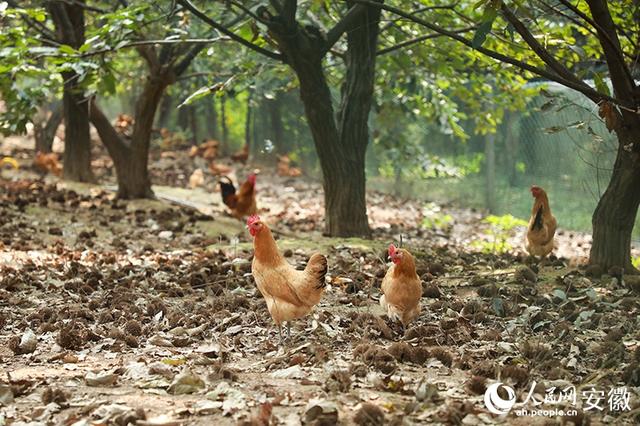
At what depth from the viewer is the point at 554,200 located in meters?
13.7

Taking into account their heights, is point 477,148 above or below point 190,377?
above

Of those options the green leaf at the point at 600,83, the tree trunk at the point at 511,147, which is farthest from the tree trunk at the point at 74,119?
the green leaf at the point at 600,83

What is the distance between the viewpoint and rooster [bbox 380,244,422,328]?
525 cm

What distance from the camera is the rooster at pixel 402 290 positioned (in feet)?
17.2

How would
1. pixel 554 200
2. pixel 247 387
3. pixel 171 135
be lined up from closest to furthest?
1. pixel 247 387
2. pixel 554 200
3. pixel 171 135

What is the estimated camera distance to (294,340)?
5.28 meters

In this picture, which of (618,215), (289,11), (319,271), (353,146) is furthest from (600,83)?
(353,146)

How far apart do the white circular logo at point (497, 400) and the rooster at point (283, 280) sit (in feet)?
4.66

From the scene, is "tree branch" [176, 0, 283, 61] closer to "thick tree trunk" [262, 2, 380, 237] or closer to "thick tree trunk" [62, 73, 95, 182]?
"thick tree trunk" [262, 2, 380, 237]

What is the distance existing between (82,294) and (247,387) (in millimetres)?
3012

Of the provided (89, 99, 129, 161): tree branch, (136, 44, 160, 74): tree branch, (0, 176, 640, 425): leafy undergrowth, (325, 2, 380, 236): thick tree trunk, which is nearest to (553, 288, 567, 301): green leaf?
(0, 176, 640, 425): leafy undergrowth

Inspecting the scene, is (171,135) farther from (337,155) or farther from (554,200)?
(337,155)

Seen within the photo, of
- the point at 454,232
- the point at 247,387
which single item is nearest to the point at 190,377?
the point at 247,387

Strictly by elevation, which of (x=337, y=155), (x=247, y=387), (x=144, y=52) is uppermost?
(x=144, y=52)
